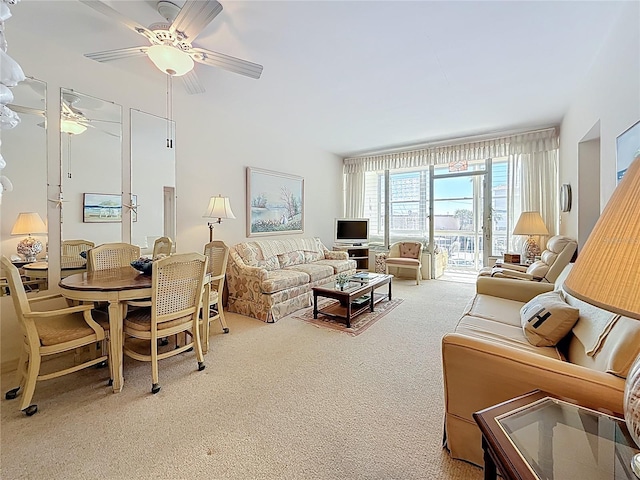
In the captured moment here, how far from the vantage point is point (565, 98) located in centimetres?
367

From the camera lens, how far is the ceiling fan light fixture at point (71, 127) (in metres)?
2.66

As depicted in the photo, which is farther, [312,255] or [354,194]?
[354,194]

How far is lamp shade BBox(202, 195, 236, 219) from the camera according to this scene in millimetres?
3643

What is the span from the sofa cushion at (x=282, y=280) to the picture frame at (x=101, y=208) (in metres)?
1.70

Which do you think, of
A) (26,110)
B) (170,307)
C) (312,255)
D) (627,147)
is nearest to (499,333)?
(627,147)

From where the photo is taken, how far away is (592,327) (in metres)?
1.59

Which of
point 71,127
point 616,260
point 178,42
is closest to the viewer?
point 616,260

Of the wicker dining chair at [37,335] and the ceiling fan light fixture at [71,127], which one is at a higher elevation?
the ceiling fan light fixture at [71,127]

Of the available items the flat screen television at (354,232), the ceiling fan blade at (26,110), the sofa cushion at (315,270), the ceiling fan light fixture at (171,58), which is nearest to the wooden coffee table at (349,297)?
the sofa cushion at (315,270)

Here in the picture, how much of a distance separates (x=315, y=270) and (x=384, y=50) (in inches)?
113

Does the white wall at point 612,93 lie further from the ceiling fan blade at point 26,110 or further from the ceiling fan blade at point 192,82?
the ceiling fan blade at point 26,110

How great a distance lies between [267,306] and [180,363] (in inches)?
46.5

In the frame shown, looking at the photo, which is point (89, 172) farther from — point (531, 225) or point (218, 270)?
point (531, 225)

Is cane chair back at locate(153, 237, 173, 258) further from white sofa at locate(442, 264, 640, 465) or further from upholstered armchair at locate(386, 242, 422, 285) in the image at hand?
upholstered armchair at locate(386, 242, 422, 285)
